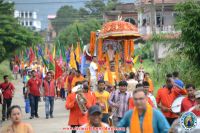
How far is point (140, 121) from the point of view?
785cm

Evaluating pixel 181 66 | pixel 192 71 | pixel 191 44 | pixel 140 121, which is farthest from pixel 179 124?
pixel 181 66

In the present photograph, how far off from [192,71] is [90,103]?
344 inches

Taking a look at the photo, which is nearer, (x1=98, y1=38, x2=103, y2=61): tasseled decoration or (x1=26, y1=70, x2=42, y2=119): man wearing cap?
(x1=98, y1=38, x2=103, y2=61): tasseled decoration

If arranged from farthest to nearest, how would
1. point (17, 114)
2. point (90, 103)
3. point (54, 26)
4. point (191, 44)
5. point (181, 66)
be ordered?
1. point (54, 26)
2. point (181, 66)
3. point (191, 44)
4. point (90, 103)
5. point (17, 114)

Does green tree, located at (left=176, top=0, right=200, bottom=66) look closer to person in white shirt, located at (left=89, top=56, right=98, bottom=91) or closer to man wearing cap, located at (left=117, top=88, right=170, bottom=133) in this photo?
person in white shirt, located at (left=89, top=56, right=98, bottom=91)

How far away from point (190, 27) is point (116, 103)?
23.8 ft

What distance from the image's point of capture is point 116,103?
13.0 metres

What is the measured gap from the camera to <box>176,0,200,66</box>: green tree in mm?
19516

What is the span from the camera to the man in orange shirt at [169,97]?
12.9 meters

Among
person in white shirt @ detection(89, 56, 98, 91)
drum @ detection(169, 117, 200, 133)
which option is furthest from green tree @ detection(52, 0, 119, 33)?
drum @ detection(169, 117, 200, 133)

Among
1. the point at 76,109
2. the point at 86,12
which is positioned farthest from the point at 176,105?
the point at 86,12

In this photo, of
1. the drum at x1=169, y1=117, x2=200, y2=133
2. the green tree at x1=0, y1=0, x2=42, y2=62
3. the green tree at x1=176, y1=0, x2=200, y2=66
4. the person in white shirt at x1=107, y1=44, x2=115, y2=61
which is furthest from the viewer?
the green tree at x1=0, y1=0, x2=42, y2=62

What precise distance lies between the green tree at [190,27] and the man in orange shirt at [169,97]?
667 cm

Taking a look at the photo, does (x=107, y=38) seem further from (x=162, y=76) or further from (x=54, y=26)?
(x=54, y=26)
